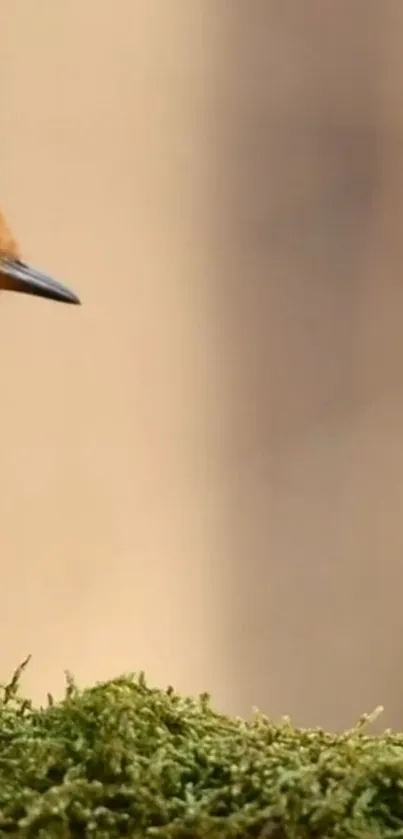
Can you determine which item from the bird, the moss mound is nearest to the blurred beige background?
the bird

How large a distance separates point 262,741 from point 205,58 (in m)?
1.13

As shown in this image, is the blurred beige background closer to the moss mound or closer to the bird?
the bird

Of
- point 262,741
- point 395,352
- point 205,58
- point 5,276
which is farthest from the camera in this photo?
point 395,352

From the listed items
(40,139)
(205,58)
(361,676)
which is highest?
(205,58)

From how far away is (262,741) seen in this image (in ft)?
2.41

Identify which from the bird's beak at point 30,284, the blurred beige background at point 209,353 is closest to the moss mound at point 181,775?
the bird's beak at point 30,284

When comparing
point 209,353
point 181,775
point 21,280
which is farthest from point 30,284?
point 181,775

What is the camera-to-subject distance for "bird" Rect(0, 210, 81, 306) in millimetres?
1161

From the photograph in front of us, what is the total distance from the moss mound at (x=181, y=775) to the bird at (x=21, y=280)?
1.58 feet

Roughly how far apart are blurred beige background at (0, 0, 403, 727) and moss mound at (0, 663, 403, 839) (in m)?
0.75

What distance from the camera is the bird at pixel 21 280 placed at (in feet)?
3.81

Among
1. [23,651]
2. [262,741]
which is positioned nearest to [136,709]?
[262,741]

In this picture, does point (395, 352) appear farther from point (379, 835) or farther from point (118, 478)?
point (379, 835)

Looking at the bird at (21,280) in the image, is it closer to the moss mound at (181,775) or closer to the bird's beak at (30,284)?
the bird's beak at (30,284)
